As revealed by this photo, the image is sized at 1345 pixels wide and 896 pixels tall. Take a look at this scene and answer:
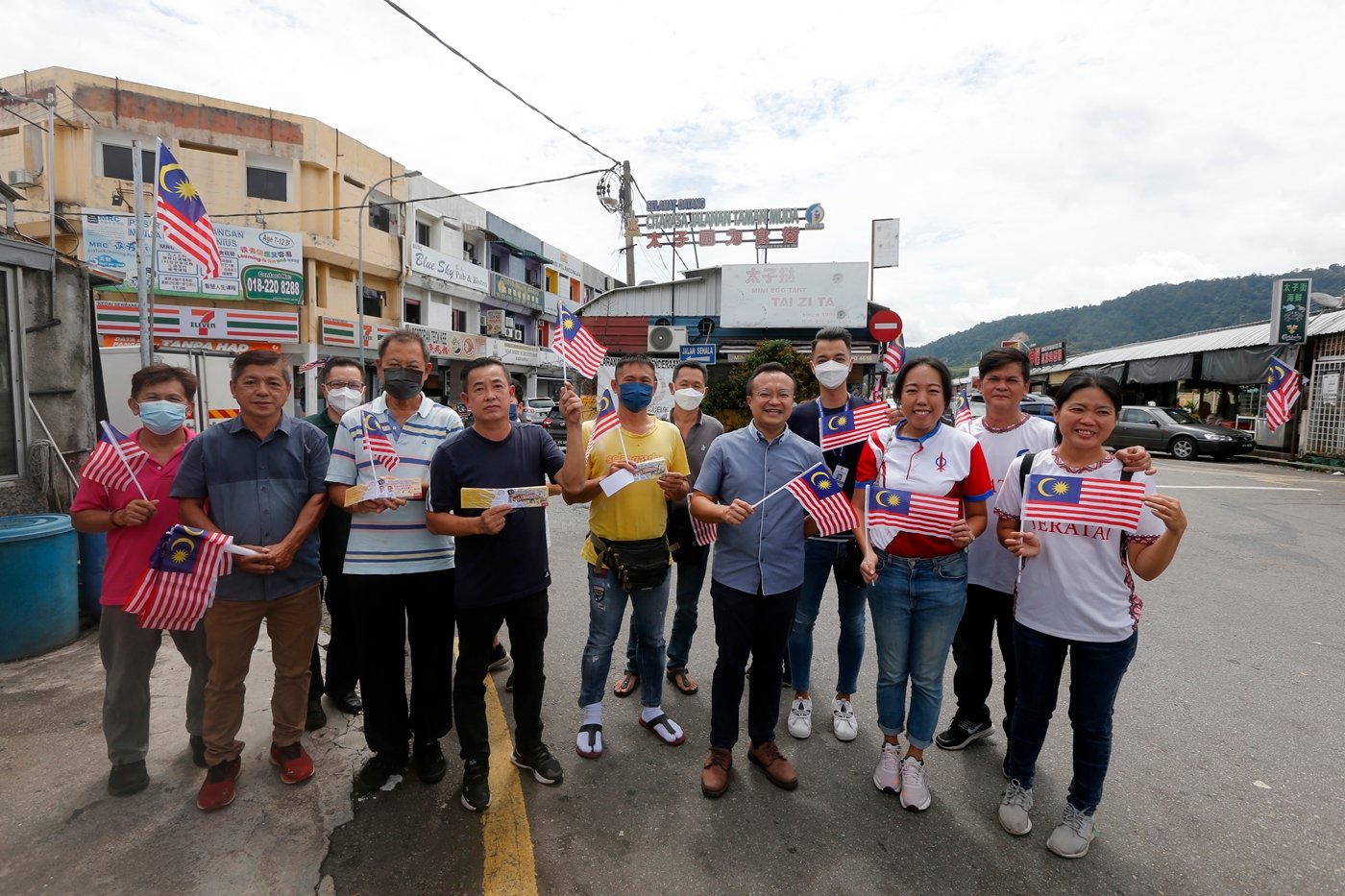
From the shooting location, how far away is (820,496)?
2943 millimetres

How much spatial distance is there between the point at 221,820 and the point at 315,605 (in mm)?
879

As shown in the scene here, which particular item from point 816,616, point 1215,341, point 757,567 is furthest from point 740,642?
point 1215,341

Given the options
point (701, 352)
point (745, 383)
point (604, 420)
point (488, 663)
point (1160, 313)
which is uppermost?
point (1160, 313)

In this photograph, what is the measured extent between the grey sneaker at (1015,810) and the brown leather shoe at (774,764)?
2.75ft

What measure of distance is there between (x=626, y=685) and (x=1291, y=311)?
66.9ft

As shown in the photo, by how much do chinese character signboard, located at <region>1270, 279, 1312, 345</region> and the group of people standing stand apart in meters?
18.8

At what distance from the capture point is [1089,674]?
2500 millimetres

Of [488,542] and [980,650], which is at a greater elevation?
[488,542]

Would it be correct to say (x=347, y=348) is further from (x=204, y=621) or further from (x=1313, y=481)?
(x=1313, y=481)

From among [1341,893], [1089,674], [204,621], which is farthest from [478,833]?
[1341,893]

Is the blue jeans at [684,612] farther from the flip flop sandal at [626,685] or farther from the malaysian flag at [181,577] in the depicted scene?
the malaysian flag at [181,577]

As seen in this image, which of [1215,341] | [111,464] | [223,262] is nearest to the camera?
[111,464]

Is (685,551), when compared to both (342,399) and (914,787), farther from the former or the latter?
(342,399)

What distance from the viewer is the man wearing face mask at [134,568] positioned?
9.20 feet
